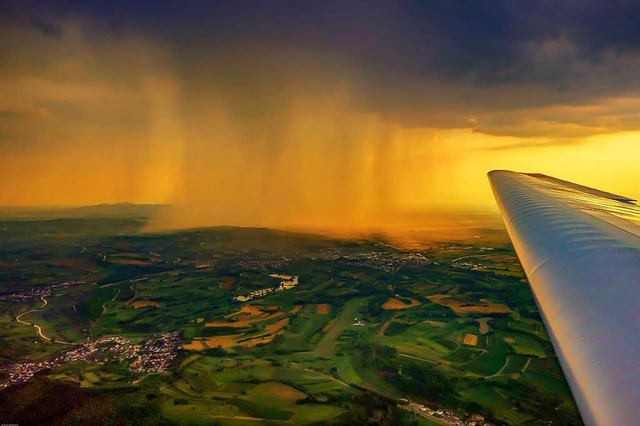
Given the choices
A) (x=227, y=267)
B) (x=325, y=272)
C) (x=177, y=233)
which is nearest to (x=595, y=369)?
(x=325, y=272)

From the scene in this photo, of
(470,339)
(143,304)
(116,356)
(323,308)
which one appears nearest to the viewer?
(116,356)

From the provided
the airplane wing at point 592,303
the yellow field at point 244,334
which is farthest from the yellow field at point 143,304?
the airplane wing at point 592,303

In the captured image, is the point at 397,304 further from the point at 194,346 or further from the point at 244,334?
the point at 194,346

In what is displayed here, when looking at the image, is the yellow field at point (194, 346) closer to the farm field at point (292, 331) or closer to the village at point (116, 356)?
the farm field at point (292, 331)

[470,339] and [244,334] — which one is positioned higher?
[470,339]

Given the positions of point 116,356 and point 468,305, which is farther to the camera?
point 468,305

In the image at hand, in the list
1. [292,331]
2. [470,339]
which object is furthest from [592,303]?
[292,331]

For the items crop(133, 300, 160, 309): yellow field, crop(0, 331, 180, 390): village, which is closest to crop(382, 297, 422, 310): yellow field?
crop(0, 331, 180, 390): village
